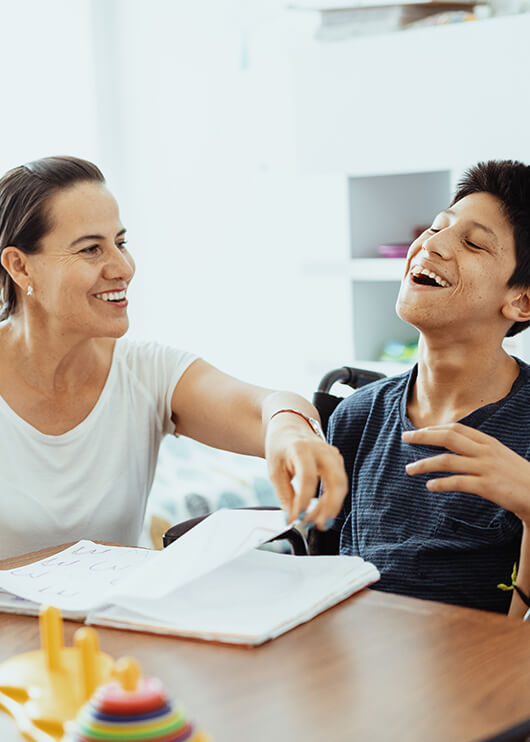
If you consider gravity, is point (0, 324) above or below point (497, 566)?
above

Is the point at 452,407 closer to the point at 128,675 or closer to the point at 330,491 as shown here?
the point at 330,491

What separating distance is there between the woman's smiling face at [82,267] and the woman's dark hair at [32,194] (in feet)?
0.04

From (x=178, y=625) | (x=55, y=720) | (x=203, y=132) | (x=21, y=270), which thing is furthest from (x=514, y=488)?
(x=203, y=132)

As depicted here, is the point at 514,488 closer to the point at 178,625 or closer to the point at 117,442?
the point at 178,625

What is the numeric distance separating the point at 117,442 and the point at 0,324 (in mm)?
324

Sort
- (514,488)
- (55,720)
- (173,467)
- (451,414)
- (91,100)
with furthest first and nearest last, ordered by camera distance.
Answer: (91,100)
(173,467)
(451,414)
(514,488)
(55,720)

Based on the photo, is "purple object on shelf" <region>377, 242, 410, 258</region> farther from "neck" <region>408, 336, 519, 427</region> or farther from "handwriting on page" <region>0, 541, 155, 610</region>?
"handwriting on page" <region>0, 541, 155, 610</region>

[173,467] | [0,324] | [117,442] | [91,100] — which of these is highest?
[91,100]

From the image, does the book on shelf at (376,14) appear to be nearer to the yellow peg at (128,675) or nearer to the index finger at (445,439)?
the index finger at (445,439)

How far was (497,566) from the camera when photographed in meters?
1.44

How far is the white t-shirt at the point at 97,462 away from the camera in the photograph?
1.70m

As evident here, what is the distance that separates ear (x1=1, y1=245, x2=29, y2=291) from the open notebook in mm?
653

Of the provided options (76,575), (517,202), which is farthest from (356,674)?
(517,202)

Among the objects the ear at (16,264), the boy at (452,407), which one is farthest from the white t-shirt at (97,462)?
the boy at (452,407)
